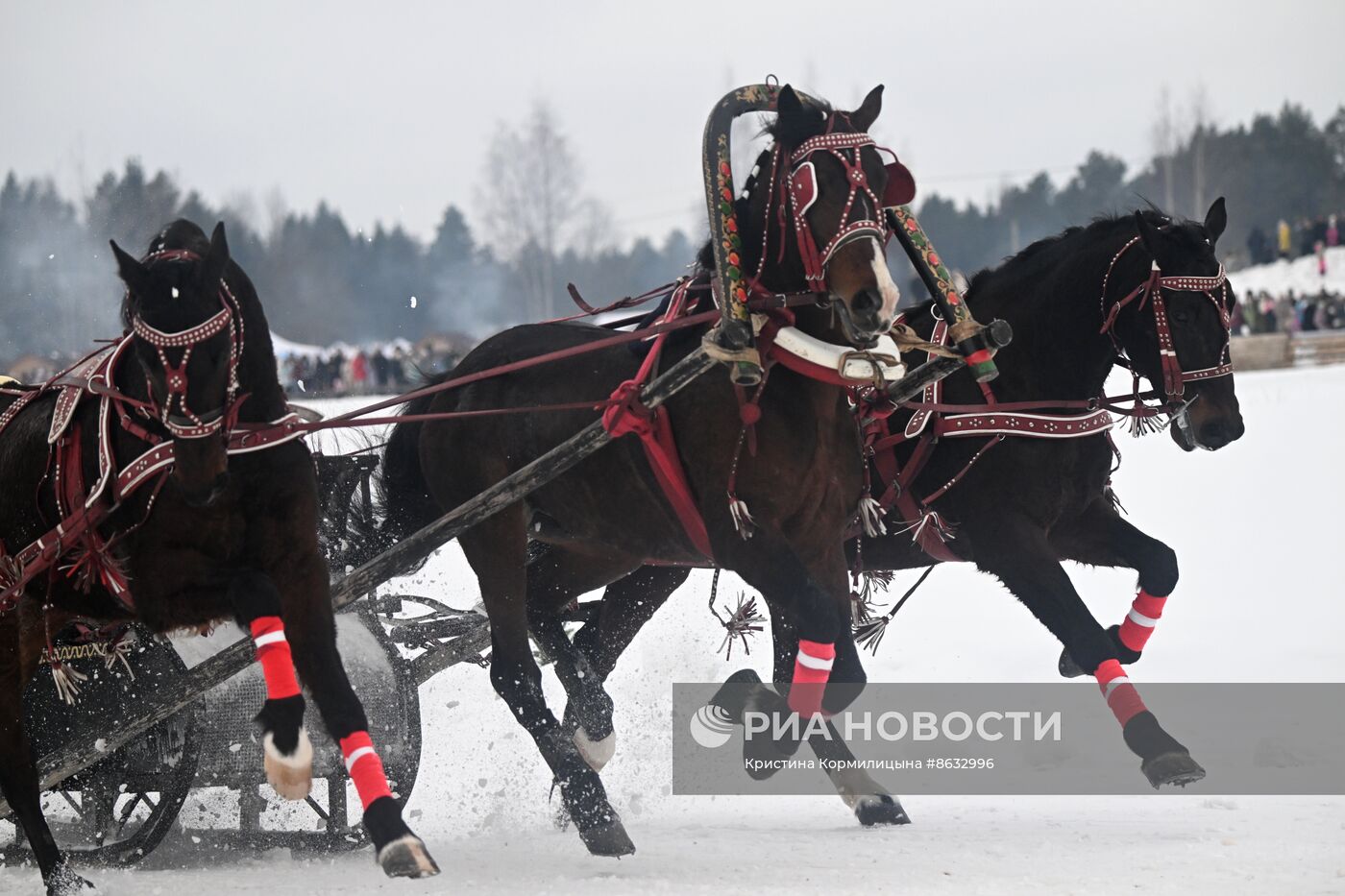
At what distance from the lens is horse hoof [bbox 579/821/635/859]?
5.48 m

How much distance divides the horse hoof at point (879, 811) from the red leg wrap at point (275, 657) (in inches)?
101

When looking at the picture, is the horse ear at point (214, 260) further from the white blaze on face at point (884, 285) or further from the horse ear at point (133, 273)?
the white blaze on face at point (884, 285)

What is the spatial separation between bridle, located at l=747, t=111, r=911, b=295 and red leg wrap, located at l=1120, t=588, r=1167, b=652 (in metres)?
2.25

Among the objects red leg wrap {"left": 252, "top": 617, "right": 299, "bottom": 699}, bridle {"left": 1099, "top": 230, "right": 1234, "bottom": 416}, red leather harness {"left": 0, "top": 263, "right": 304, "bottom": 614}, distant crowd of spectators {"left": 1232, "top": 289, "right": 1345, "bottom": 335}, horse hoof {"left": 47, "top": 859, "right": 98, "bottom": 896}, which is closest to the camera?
red leather harness {"left": 0, "top": 263, "right": 304, "bottom": 614}

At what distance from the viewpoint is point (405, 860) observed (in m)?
4.21

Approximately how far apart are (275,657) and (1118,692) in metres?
3.12

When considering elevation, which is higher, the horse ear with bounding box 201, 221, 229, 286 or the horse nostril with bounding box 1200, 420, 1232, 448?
the horse ear with bounding box 201, 221, 229, 286

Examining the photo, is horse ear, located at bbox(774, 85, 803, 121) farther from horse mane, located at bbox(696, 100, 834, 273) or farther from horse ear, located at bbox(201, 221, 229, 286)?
horse ear, located at bbox(201, 221, 229, 286)

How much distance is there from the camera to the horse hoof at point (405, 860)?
4203 millimetres

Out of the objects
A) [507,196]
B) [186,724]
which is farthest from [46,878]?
[507,196]

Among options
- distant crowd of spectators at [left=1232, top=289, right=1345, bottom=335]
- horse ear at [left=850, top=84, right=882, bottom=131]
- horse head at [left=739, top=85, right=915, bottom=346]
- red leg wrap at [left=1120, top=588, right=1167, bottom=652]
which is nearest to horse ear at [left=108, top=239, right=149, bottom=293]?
horse head at [left=739, top=85, right=915, bottom=346]

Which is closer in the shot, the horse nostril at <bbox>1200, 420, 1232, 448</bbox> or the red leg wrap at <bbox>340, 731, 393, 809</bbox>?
the red leg wrap at <bbox>340, 731, 393, 809</bbox>

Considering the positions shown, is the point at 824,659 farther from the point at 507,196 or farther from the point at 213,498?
the point at 507,196

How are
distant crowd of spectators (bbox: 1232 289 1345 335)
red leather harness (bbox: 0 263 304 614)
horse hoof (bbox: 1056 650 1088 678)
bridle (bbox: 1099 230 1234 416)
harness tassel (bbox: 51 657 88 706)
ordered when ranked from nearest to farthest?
red leather harness (bbox: 0 263 304 614) → harness tassel (bbox: 51 657 88 706) → bridle (bbox: 1099 230 1234 416) → horse hoof (bbox: 1056 650 1088 678) → distant crowd of spectators (bbox: 1232 289 1345 335)
